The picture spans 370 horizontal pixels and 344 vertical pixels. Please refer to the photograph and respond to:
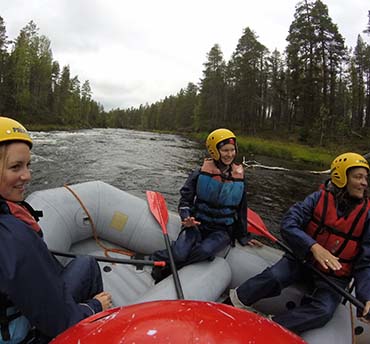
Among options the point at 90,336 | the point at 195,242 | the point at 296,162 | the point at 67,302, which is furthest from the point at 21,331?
the point at 296,162

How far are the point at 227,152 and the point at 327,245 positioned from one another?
131cm

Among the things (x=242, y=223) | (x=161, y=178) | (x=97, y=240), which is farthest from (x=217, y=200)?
(x=161, y=178)

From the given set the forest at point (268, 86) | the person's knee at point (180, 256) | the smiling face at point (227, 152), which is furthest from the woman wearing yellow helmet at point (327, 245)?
the forest at point (268, 86)

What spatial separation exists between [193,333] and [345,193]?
2042mm

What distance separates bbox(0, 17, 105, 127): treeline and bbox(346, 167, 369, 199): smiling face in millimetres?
35777

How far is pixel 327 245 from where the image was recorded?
2.46m

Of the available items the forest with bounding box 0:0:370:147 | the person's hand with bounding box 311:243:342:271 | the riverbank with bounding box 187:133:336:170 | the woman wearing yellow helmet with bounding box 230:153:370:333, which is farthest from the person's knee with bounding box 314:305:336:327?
the forest with bounding box 0:0:370:147

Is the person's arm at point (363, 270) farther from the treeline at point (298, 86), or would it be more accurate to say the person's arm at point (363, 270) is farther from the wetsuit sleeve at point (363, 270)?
the treeline at point (298, 86)

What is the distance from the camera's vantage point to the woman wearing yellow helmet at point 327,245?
7.24ft

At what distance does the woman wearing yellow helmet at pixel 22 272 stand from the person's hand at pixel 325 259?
1663 millimetres

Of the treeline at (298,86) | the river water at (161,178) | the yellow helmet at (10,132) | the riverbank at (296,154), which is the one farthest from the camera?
the treeline at (298,86)

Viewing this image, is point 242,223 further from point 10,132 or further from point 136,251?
point 10,132

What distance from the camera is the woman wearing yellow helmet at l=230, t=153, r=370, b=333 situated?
2207 millimetres

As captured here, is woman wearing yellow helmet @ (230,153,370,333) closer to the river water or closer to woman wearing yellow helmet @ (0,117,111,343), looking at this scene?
woman wearing yellow helmet @ (0,117,111,343)
